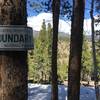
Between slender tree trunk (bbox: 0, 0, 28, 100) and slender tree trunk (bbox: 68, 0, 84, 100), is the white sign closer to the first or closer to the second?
Answer: slender tree trunk (bbox: 0, 0, 28, 100)

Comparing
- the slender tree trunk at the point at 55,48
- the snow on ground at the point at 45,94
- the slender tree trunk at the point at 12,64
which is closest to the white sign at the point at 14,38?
the slender tree trunk at the point at 12,64

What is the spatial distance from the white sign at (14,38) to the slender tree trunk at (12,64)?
0.06 m

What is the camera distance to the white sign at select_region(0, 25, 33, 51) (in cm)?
261

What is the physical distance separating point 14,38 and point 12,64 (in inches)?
7.3

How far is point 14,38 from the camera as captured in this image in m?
2.61

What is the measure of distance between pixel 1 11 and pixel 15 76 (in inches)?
17.0

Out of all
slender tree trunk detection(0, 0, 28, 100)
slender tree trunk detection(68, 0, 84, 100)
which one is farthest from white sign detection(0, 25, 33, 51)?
slender tree trunk detection(68, 0, 84, 100)

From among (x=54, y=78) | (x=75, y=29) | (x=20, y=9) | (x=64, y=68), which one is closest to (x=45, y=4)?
(x=54, y=78)

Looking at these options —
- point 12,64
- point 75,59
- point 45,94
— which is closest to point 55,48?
point 75,59

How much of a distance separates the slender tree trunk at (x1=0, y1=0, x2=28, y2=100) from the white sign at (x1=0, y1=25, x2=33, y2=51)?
2.2 inches

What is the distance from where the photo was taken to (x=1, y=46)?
2.63 metres

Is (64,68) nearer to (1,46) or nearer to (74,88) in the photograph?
(74,88)

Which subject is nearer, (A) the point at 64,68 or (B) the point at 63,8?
(B) the point at 63,8

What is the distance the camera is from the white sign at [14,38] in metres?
2.61
